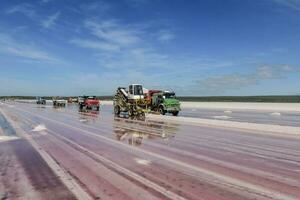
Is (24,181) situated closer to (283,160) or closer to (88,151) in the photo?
(88,151)

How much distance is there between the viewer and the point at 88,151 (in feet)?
50.5

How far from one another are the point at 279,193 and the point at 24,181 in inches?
222

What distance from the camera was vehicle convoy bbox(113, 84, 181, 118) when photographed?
144ft

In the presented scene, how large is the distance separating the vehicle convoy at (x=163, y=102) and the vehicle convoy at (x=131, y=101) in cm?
153

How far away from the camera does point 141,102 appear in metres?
44.5

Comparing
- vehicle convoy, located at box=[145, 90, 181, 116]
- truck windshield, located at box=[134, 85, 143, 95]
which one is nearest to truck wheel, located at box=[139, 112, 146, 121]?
vehicle convoy, located at box=[145, 90, 181, 116]

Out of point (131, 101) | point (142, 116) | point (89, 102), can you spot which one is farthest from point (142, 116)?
point (89, 102)

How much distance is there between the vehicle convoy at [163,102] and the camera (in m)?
45.0

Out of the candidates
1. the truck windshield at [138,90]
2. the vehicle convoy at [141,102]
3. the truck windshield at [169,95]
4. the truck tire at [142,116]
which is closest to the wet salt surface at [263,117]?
the vehicle convoy at [141,102]

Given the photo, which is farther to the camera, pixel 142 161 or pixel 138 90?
pixel 138 90

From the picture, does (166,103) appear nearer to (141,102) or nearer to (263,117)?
(141,102)

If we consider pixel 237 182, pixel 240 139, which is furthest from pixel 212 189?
pixel 240 139

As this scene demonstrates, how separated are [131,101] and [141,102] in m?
1.03

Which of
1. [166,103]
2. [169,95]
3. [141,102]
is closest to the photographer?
[141,102]
